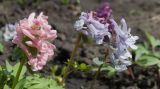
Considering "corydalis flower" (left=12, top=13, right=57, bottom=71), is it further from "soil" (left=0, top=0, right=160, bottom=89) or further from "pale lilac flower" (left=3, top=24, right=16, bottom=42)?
"pale lilac flower" (left=3, top=24, right=16, bottom=42)

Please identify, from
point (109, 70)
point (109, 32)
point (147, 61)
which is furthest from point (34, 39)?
point (147, 61)

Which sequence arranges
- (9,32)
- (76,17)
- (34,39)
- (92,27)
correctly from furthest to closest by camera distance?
(76,17) → (9,32) → (92,27) → (34,39)

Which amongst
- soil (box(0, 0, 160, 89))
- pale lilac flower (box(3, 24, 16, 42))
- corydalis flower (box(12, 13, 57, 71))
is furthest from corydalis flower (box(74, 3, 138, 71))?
pale lilac flower (box(3, 24, 16, 42))

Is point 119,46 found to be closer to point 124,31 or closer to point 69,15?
point 124,31

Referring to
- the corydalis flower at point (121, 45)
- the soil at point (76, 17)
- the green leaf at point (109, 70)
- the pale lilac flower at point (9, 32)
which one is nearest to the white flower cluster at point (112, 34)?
the corydalis flower at point (121, 45)

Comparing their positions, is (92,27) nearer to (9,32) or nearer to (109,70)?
(109,70)

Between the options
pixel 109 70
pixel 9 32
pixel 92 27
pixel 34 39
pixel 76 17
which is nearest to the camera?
pixel 34 39
